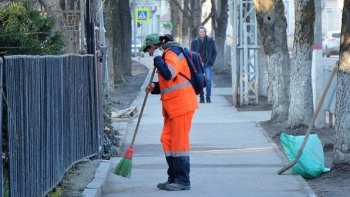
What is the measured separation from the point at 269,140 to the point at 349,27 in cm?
426

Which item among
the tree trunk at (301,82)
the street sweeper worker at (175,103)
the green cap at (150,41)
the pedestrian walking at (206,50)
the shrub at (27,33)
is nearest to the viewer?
the shrub at (27,33)

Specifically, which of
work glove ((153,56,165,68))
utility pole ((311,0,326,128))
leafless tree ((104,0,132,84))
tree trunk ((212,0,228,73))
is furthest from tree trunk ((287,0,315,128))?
tree trunk ((212,0,228,73))

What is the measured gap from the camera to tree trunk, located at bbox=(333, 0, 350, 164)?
393 inches

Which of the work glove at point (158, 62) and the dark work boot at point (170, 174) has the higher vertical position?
the work glove at point (158, 62)

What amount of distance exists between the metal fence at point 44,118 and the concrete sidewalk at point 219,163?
789mm

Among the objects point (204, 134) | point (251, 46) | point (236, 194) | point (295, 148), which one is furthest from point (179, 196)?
point (251, 46)

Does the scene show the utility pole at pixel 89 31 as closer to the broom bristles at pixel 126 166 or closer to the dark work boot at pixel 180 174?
the broom bristles at pixel 126 166

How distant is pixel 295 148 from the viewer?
10359 mm

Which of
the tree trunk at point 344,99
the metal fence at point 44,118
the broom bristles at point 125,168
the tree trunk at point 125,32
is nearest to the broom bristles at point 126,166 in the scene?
the broom bristles at point 125,168

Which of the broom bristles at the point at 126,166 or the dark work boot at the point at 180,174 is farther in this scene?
the broom bristles at the point at 126,166

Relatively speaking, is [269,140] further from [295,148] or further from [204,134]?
[295,148]

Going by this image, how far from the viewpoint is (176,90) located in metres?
9.11

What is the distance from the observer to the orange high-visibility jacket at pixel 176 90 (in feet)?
29.8

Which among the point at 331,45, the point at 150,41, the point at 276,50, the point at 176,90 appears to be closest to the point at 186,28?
the point at 331,45
